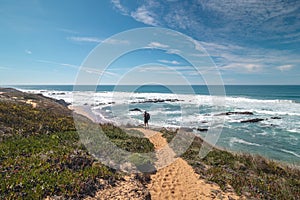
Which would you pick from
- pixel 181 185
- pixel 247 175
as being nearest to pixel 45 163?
pixel 181 185

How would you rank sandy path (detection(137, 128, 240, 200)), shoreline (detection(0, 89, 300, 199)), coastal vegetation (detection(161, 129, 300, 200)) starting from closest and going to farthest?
shoreline (detection(0, 89, 300, 199))
sandy path (detection(137, 128, 240, 200))
coastal vegetation (detection(161, 129, 300, 200))

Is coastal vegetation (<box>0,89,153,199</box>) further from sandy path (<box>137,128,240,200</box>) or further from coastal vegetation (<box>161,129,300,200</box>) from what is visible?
coastal vegetation (<box>161,129,300,200</box>)

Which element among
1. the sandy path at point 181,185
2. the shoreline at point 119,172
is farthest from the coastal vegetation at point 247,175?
the sandy path at point 181,185

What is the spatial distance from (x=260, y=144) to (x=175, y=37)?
1636 cm

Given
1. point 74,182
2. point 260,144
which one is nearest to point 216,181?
point 74,182

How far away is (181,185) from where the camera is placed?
9.15 m

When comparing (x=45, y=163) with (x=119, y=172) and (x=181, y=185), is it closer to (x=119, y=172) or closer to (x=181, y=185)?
(x=119, y=172)

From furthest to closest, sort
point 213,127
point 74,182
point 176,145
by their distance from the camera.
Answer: point 213,127 < point 176,145 < point 74,182

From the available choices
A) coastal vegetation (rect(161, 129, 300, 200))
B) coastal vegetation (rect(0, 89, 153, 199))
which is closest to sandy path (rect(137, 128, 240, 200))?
coastal vegetation (rect(161, 129, 300, 200))

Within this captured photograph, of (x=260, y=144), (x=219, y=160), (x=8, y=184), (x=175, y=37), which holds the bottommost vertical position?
(x=260, y=144)

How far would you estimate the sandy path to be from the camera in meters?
8.25

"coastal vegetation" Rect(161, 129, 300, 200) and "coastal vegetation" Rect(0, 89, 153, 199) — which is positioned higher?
"coastal vegetation" Rect(0, 89, 153, 199)

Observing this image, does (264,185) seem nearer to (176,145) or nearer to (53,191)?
(176,145)

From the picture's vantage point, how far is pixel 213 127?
31.4 meters
